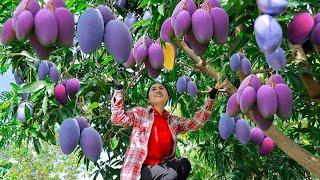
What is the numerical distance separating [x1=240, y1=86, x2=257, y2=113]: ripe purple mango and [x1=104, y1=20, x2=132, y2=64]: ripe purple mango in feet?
1.12

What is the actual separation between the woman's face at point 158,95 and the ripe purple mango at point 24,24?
182cm

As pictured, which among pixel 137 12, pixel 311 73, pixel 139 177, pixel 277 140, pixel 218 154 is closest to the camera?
pixel 311 73

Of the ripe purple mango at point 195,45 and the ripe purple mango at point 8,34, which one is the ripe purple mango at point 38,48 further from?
the ripe purple mango at point 195,45

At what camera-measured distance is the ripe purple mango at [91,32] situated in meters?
0.75

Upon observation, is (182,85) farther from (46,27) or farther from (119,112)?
(46,27)

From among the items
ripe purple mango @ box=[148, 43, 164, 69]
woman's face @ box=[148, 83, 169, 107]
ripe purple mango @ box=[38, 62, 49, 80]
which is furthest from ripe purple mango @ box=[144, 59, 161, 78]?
woman's face @ box=[148, 83, 169, 107]

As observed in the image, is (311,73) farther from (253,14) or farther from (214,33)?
(214,33)

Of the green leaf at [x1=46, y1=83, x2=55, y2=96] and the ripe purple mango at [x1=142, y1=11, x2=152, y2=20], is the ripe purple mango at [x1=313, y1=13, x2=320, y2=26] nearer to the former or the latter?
the ripe purple mango at [x1=142, y1=11, x2=152, y2=20]

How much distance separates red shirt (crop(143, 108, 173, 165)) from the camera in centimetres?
241

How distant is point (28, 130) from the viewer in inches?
105

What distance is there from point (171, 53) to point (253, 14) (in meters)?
0.25

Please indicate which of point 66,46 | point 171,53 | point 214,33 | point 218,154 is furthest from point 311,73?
point 218,154

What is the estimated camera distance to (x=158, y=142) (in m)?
2.41

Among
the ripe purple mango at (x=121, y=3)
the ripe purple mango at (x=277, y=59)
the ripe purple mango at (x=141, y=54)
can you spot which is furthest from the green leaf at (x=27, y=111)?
the ripe purple mango at (x=277, y=59)
